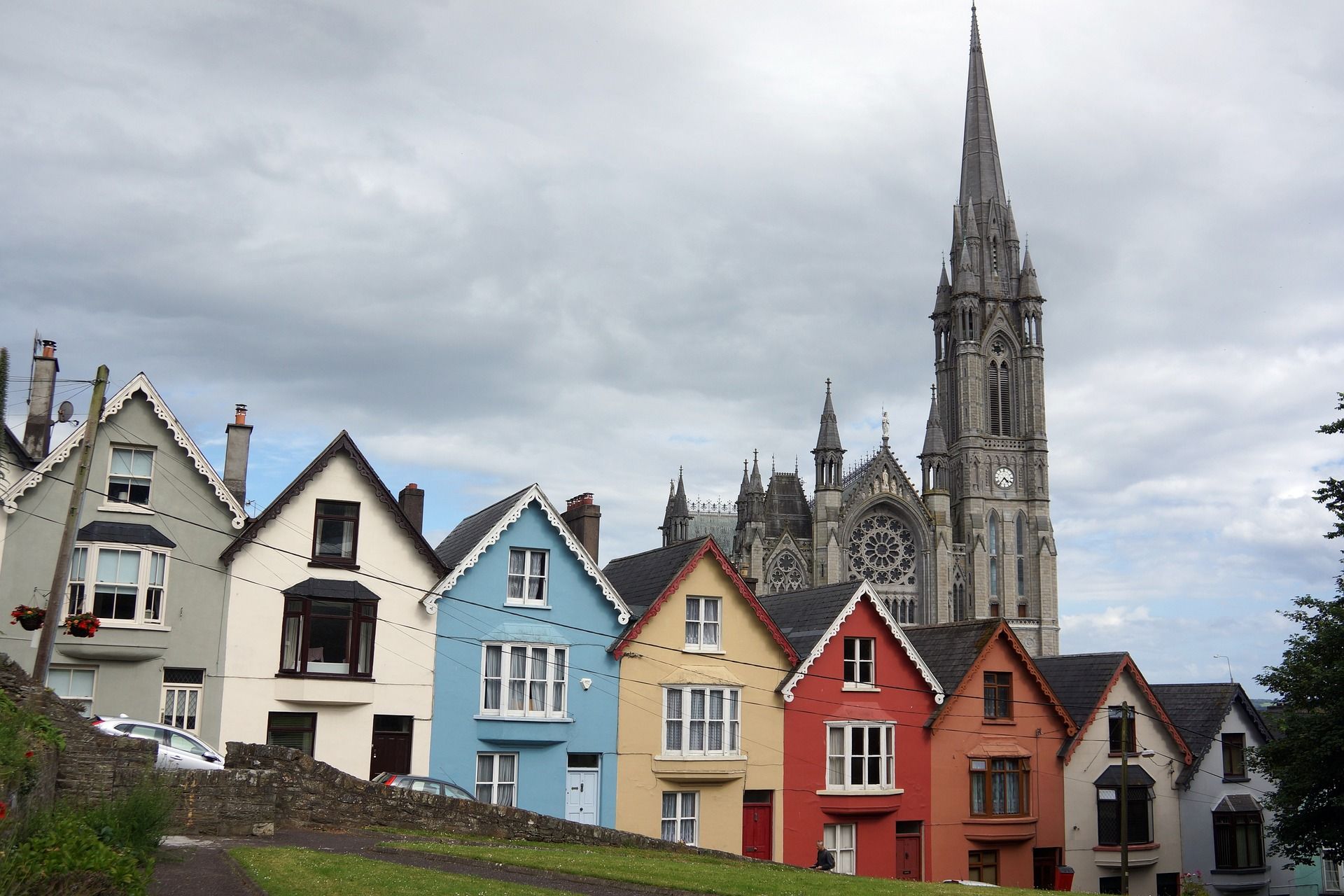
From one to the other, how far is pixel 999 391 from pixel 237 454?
8457 cm

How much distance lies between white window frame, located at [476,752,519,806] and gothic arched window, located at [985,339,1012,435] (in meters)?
80.6

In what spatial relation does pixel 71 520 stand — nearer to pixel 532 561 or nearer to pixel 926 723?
pixel 532 561

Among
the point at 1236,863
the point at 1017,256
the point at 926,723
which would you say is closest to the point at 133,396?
the point at 926,723

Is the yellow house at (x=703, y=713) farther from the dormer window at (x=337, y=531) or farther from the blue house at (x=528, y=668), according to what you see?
the dormer window at (x=337, y=531)

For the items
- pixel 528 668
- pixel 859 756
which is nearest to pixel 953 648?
pixel 859 756

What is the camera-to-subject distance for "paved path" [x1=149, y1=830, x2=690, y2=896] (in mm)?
15961

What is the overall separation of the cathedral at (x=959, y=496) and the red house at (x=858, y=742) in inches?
1840

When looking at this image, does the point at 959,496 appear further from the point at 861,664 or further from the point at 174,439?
the point at 174,439

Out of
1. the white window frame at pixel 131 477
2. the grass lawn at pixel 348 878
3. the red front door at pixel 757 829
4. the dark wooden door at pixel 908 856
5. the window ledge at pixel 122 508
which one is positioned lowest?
the dark wooden door at pixel 908 856

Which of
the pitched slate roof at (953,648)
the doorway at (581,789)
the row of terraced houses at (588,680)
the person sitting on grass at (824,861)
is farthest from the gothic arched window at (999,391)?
the doorway at (581,789)

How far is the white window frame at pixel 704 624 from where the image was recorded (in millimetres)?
37031

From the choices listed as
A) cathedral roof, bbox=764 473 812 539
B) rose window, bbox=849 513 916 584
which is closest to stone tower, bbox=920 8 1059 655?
rose window, bbox=849 513 916 584

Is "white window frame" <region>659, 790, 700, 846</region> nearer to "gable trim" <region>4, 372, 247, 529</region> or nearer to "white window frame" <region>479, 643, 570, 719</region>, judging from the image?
"white window frame" <region>479, 643, 570, 719</region>

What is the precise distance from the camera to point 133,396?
32.2m
